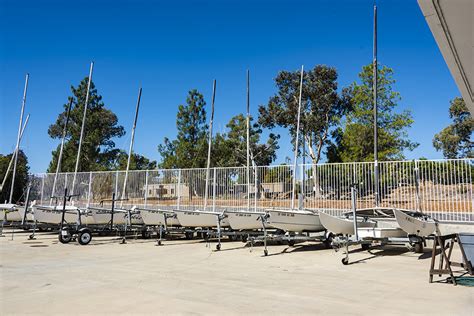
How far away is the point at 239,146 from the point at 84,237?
24577mm

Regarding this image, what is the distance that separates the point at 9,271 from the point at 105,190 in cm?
1439

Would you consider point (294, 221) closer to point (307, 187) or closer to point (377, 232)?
point (377, 232)

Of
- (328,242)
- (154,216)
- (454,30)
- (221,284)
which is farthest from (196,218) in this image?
(454,30)

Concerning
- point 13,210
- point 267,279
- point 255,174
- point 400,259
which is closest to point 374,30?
point 255,174

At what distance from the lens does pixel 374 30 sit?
668 inches

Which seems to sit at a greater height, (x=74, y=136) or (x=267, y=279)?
(x=74, y=136)

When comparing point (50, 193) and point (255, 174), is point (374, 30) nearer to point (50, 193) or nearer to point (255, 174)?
point (255, 174)

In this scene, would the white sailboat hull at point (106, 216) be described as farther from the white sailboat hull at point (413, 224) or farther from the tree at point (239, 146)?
the tree at point (239, 146)

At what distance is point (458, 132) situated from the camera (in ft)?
121

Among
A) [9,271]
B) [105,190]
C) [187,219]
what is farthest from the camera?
[105,190]

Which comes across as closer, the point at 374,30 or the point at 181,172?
the point at 374,30

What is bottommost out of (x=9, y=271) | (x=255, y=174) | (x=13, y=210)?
(x=9, y=271)

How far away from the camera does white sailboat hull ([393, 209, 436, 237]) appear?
10219 millimetres

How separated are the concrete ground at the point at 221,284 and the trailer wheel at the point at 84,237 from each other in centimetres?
170
